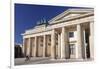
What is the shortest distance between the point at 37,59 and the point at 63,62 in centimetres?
41

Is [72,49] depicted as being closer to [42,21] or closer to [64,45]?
[64,45]

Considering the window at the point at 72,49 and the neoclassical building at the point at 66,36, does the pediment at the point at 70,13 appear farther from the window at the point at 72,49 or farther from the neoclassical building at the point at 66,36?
the window at the point at 72,49

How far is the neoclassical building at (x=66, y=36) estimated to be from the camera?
3352 millimetres

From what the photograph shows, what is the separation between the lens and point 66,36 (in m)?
3.49

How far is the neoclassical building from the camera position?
3352mm

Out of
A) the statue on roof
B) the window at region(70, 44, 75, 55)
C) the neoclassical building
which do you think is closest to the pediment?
the neoclassical building

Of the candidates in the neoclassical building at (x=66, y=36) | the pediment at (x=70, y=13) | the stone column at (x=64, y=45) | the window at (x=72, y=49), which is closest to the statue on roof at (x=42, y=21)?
the neoclassical building at (x=66, y=36)

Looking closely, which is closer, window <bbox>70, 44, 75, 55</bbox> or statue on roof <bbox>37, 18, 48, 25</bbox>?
statue on roof <bbox>37, 18, 48, 25</bbox>

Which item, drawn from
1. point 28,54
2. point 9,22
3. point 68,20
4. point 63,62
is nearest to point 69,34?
point 68,20

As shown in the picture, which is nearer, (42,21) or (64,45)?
(42,21)

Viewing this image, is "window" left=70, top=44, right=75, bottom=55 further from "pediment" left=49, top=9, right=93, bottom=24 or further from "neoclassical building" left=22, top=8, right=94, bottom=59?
"pediment" left=49, top=9, right=93, bottom=24

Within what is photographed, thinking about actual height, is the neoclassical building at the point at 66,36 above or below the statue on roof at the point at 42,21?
below

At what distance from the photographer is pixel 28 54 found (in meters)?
3.27

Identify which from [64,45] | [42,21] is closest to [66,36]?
[64,45]
